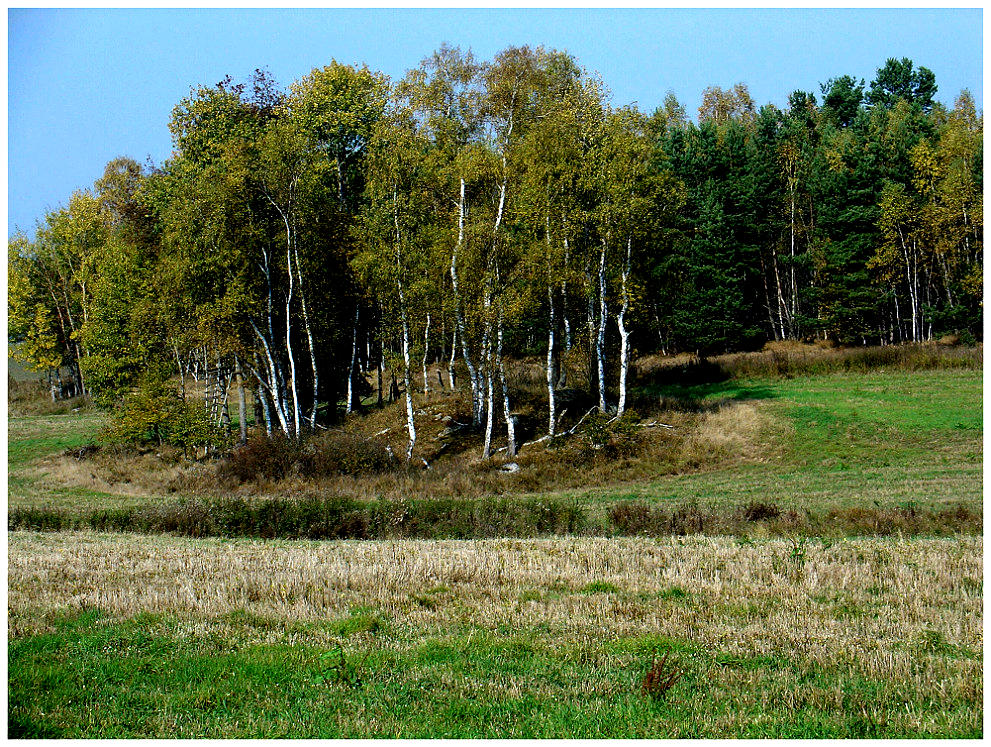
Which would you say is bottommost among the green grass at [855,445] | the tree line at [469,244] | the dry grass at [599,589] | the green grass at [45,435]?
the green grass at [855,445]

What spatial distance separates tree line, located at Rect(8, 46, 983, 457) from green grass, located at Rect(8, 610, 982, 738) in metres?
26.7

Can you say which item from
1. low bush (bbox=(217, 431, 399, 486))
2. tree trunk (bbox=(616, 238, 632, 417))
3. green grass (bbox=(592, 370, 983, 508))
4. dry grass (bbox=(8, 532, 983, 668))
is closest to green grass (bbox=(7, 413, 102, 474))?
low bush (bbox=(217, 431, 399, 486))

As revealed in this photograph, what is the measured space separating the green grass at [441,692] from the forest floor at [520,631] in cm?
3

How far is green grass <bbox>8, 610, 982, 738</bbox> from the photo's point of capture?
318 inches

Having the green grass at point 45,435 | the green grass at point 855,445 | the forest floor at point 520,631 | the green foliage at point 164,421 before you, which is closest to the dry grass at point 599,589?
the forest floor at point 520,631

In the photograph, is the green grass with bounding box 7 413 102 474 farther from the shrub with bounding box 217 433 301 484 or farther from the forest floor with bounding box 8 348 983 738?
the forest floor with bounding box 8 348 983 738

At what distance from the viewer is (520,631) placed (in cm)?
1102

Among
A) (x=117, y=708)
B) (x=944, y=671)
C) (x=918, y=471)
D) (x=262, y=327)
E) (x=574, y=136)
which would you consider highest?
(x=574, y=136)

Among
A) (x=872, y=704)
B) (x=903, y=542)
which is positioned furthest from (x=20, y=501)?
(x=872, y=704)

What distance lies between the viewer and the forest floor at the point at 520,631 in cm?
835

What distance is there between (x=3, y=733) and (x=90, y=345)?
4517cm

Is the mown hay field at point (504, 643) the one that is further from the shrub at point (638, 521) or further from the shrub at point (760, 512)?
the shrub at point (760, 512)

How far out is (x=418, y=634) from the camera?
1105 cm

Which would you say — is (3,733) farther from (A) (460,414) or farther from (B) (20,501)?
(A) (460,414)
